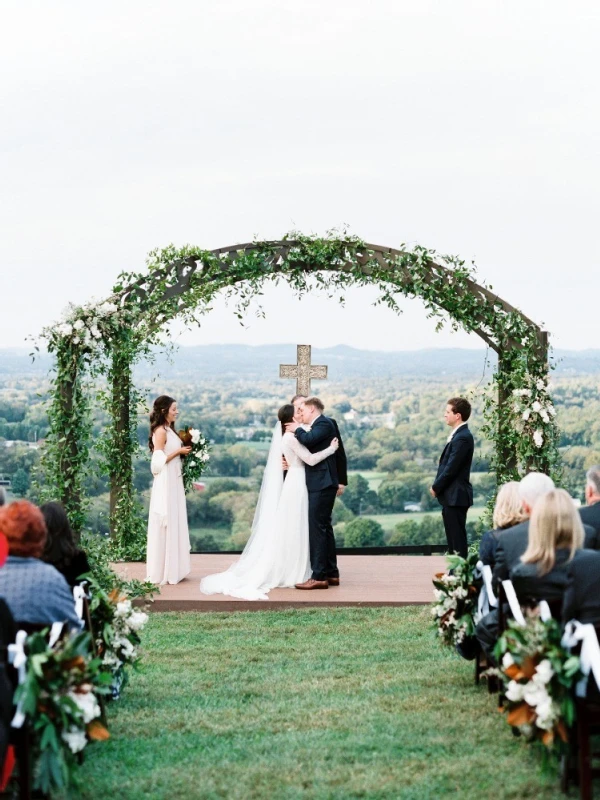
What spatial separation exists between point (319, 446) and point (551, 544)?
5.21 m

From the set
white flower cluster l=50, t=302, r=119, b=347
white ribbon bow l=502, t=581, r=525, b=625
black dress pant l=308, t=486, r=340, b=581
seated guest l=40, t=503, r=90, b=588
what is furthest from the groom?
white ribbon bow l=502, t=581, r=525, b=625

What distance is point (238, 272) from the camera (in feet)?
34.4

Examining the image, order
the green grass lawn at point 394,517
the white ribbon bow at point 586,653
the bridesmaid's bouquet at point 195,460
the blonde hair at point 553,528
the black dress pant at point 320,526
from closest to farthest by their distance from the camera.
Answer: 1. the white ribbon bow at point 586,653
2. the blonde hair at point 553,528
3. the black dress pant at point 320,526
4. the bridesmaid's bouquet at point 195,460
5. the green grass lawn at point 394,517

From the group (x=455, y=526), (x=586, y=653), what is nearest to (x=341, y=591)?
(x=455, y=526)

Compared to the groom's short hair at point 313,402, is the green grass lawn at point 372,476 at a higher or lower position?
lower

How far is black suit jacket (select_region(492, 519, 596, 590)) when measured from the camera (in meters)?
5.40

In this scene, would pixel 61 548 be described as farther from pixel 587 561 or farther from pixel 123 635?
pixel 587 561

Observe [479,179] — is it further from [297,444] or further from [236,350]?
[297,444]

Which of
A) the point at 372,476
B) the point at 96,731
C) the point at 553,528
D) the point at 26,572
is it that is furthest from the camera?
the point at 372,476

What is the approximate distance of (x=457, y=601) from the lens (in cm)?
676

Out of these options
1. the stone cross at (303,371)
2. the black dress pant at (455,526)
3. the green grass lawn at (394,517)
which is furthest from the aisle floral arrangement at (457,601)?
the green grass lawn at (394,517)

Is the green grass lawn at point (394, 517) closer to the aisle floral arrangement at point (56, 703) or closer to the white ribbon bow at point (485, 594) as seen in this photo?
the white ribbon bow at point (485, 594)

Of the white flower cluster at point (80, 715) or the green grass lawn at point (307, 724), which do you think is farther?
the green grass lawn at point (307, 724)

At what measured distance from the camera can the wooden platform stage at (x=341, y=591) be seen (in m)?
9.45
